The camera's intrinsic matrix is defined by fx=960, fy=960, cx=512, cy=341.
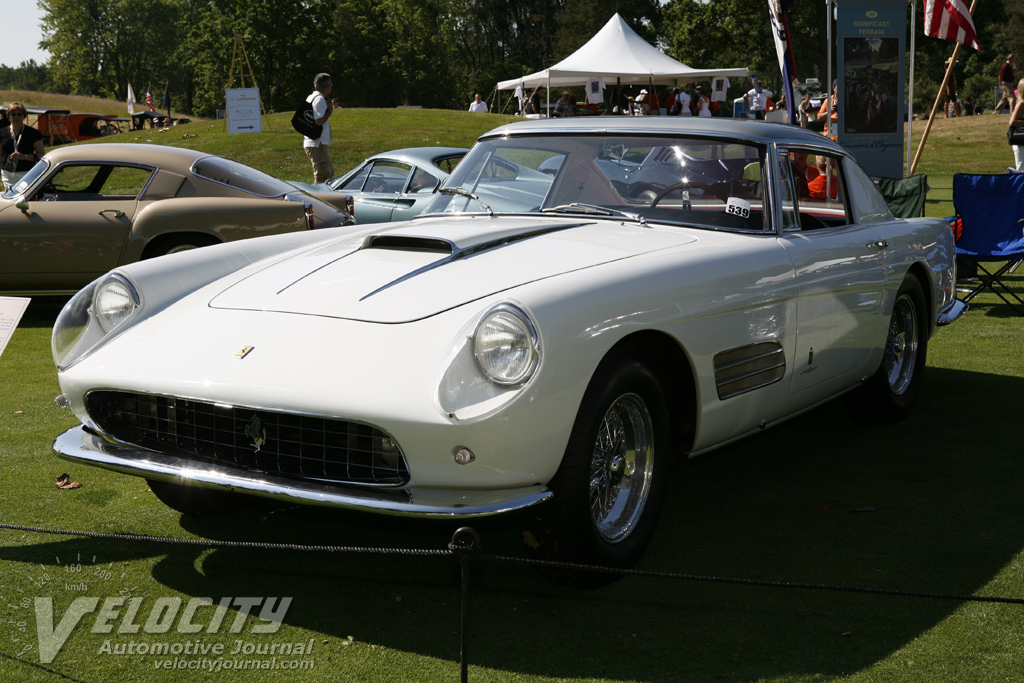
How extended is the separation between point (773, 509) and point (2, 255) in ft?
21.9

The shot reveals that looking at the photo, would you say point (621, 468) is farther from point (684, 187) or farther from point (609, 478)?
point (684, 187)

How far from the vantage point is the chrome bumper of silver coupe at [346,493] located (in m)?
2.70

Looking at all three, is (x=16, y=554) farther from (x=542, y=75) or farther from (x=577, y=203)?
(x=542, y=75)

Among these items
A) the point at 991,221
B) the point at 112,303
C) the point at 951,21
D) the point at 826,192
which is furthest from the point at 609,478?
the point at 951,21

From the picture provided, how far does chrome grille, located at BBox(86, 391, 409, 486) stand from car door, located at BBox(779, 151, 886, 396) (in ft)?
6.49

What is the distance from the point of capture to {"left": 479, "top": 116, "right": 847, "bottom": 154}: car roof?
431 cm

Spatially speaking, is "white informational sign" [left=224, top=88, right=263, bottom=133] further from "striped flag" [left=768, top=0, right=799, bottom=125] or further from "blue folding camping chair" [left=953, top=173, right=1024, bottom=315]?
"blue folding camping chair" [left=953, top=173, right=1024, bottom=315]

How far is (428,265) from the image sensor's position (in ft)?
11.3

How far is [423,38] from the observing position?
64625mm

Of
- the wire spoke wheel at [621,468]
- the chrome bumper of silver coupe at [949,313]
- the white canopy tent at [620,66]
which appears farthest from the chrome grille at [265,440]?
the white canopy tent at [620,66]

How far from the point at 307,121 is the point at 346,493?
1059 centimetres

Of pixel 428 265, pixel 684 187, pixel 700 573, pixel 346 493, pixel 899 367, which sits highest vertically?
pixel 684 187

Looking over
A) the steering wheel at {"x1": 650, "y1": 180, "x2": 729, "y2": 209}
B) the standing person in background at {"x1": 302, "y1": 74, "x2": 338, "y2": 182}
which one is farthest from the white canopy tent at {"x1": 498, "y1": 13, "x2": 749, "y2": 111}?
the steering wheel at {"x1": 650, "y1": 180, "x2": 729, "y2": 209}

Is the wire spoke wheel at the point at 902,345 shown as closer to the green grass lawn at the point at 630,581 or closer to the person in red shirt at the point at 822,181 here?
the green grass lawn at the point at 630,581
